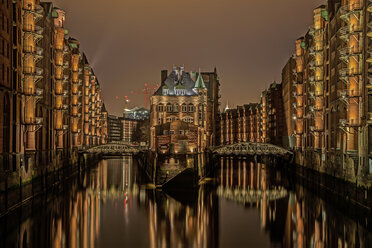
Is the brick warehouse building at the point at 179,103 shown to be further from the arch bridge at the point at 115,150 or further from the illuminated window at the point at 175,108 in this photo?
the arch bridge at the point at 115,150

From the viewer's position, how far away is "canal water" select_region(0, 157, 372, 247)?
27359 mm

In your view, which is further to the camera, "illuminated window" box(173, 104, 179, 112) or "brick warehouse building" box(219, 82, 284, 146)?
"brick warehouse building" box(219, 82, 284, 146)

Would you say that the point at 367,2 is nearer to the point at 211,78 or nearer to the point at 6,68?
the point at 6,68

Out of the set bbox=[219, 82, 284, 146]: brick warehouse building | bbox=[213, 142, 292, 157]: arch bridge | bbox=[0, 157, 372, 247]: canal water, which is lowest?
bbox=[0, 157, 372, 247]: canal water

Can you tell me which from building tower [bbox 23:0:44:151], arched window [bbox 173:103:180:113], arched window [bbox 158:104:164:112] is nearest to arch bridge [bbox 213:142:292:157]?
arched window [bbox 173:103:180:113]

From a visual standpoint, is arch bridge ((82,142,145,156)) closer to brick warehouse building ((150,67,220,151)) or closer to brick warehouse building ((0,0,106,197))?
brick warehouse building ((0,0,106,197))

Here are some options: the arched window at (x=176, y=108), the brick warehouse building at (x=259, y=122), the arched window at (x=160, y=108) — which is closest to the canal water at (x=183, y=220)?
the arched window at (x=160, y=108)

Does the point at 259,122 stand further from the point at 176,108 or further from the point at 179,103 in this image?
the point at 176,108

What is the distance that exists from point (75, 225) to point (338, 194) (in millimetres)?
24700

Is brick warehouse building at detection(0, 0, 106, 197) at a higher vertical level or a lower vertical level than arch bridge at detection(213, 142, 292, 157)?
higher

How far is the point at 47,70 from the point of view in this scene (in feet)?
167

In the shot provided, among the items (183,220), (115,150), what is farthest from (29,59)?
(115,150)

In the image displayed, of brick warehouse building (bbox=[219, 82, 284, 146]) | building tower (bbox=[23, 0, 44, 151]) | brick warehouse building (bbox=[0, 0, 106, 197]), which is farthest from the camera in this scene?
brick warehouse building (bbox=[219, 82, 284, 146])

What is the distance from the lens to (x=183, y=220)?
1362 inches
